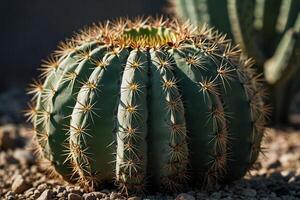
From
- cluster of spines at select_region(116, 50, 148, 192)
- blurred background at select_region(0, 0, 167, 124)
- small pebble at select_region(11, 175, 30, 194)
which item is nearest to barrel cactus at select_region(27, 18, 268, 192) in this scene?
cluster of spines at select_region(116, 50, 148, 192)

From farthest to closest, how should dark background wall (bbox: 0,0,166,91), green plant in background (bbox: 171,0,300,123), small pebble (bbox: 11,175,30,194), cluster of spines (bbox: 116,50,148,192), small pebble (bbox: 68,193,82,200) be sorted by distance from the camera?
1. dark background wall (bbox: 0,0,166,91)
2. green plant in background (bbox: 171,0,300,123)
3. small pebble (bbox: 11,175,30,194)
4. small pebble (bbox: 68,193,82,200)
5. cluster of spines (bbox: 116,50,148,192)

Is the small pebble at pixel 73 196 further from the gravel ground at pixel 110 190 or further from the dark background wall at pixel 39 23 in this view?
the dark background wall at pixel 39 23

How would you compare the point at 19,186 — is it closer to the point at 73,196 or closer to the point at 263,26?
the point at 73,196

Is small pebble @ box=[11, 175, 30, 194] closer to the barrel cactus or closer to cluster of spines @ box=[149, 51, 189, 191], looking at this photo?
the barrel cactus

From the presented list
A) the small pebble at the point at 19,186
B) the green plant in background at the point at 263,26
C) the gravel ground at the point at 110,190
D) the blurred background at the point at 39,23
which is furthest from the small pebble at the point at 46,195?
the blurred background at the point at 39,23

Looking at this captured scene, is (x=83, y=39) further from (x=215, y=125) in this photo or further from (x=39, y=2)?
(x=39, y=2)

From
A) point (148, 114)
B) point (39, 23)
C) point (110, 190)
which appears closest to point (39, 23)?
point (39, 23)
